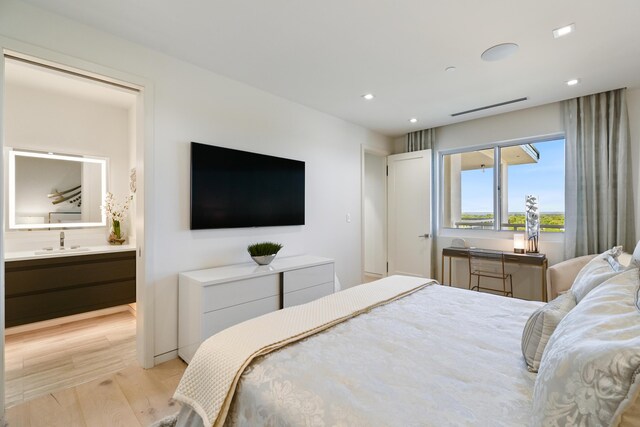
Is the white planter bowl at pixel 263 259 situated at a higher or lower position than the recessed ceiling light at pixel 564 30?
lower

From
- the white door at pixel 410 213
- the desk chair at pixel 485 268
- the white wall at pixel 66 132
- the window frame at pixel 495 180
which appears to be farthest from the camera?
the white door at pixel 410 213

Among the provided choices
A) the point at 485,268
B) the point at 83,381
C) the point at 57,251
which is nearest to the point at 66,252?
the point at 57,251

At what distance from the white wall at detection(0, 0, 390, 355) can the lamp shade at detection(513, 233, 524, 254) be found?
2303 mm

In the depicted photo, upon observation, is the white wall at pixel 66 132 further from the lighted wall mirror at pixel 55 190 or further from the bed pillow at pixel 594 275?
the bed pillow at pixel 594 275

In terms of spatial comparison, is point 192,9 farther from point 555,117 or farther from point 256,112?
point 555,117

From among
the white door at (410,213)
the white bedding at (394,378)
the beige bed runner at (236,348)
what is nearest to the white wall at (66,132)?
the beige bed runner at (236,348)

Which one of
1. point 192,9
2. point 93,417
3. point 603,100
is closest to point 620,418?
point 93,417

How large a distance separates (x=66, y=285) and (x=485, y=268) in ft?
16.0

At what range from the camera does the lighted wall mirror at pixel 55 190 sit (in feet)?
10.4

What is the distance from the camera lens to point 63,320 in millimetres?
3225

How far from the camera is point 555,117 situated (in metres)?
3.55

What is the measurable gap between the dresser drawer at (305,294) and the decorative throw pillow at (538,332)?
2.01 metres

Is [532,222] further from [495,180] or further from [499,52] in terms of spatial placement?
[499,52]

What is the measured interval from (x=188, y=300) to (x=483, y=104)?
3821 millimetres
